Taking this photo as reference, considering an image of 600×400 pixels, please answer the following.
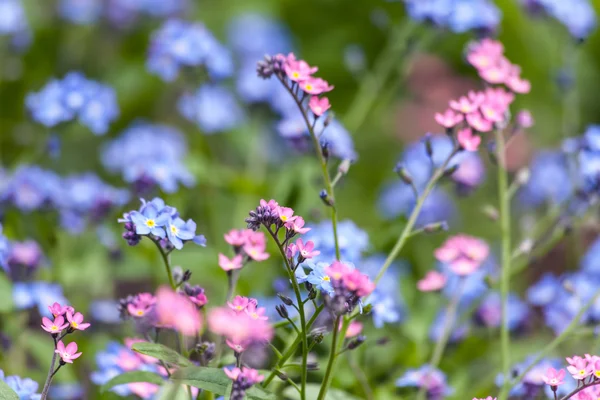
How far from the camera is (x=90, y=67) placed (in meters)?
3.01

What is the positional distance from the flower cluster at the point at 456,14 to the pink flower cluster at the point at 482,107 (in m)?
0.39

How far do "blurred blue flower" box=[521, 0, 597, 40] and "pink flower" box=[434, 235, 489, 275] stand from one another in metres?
0.76

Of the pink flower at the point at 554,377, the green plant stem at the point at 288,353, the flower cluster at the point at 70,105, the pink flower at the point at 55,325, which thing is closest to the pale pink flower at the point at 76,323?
the pink flower at the point at 55,325

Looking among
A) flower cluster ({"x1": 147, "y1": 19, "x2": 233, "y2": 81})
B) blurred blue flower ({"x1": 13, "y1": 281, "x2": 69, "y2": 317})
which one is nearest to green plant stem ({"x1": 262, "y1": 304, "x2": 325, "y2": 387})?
blurred blue flower ({"x1": 13, "y1": 281, "x2": 69, "y2": 317})

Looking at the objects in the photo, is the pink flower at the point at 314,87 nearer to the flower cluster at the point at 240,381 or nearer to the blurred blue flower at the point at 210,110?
the flower cluster at the point at 240,381

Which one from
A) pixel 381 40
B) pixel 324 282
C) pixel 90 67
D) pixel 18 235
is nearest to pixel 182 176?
pixel 18 235

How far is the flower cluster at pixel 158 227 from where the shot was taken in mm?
1015

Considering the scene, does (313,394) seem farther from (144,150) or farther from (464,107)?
(144,150)

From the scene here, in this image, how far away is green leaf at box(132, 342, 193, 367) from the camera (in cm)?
96

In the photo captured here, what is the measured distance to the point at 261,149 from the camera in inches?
98.0

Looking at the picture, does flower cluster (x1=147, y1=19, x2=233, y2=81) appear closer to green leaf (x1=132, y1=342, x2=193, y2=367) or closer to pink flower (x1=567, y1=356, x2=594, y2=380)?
green leaf (x1=132, y1=342, x2=193, y2=367)

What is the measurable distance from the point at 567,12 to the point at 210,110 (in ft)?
3.32

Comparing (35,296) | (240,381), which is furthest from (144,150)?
(240,381)

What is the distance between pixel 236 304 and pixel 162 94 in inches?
96.8
